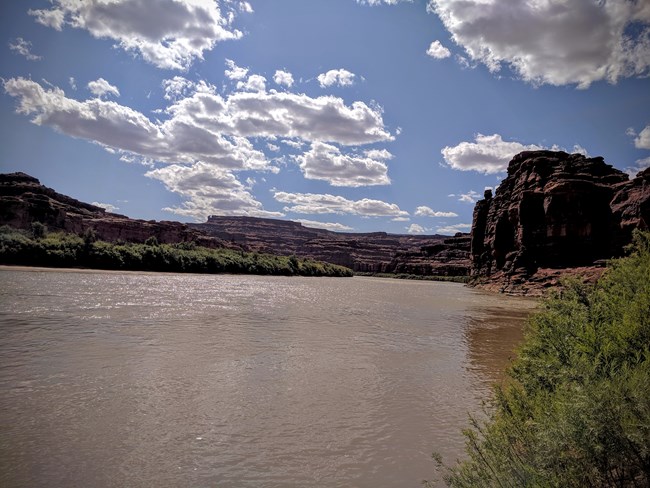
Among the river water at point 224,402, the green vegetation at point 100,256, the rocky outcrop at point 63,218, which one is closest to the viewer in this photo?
the river water at point 224,402

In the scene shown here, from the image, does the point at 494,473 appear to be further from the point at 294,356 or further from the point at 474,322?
the point at 474,322

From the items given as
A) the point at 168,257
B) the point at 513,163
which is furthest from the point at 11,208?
the point at 513,163

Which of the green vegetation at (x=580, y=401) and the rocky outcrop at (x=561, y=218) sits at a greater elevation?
the rocky outcrop at (x=561, y=218)

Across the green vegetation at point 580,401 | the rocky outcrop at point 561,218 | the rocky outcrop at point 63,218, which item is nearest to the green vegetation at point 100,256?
the rocky outcrop at point 63,218

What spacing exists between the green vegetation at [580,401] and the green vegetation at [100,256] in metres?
47.5

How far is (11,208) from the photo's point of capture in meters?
70.3

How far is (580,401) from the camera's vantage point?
3012mm

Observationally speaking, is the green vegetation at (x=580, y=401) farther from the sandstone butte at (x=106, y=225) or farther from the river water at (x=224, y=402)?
the sandstone butte at (x=106, y=225)

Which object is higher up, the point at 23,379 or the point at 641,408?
the point at 641,408

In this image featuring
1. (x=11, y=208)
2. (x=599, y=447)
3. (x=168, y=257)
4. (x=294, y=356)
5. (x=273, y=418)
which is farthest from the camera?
(x=11, y=208)

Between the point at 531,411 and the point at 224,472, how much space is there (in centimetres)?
369

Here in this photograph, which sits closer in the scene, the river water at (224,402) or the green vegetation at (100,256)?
the river water at (224,402)

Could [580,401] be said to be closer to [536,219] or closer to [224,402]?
[224,402]

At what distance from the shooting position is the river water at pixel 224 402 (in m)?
4.70
